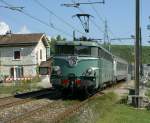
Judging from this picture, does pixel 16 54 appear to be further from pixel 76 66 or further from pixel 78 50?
pixel 76 66

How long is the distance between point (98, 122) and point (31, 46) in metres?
51.3

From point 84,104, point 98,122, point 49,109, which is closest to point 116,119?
point 98,122

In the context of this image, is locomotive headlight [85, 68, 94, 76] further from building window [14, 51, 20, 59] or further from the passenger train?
building window [14, 51, 20, 59]

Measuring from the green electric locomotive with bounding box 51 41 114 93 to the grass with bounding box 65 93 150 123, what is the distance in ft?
6.59

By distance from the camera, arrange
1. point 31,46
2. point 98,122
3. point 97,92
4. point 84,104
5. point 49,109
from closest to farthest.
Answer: point 98,122 → point 49,109 → point 84,104 → point 97,92 → point 31,46

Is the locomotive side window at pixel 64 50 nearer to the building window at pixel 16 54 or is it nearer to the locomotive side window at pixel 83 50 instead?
the locomotive side window at pixel 83 50

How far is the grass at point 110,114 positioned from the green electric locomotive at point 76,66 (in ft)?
6.59

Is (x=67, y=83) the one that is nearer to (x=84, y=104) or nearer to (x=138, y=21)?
(x=84, y=104)

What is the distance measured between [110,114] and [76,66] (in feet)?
19.8

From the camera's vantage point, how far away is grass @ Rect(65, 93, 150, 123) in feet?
52.9

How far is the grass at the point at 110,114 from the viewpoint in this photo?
52.9 feet

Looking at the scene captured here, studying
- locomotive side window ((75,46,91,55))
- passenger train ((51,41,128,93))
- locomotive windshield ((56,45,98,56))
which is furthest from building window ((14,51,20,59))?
locomotive side window ((75,46,91,55))

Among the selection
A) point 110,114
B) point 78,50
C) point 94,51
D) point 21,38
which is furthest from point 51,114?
point 21,38

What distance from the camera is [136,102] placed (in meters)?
21.8
